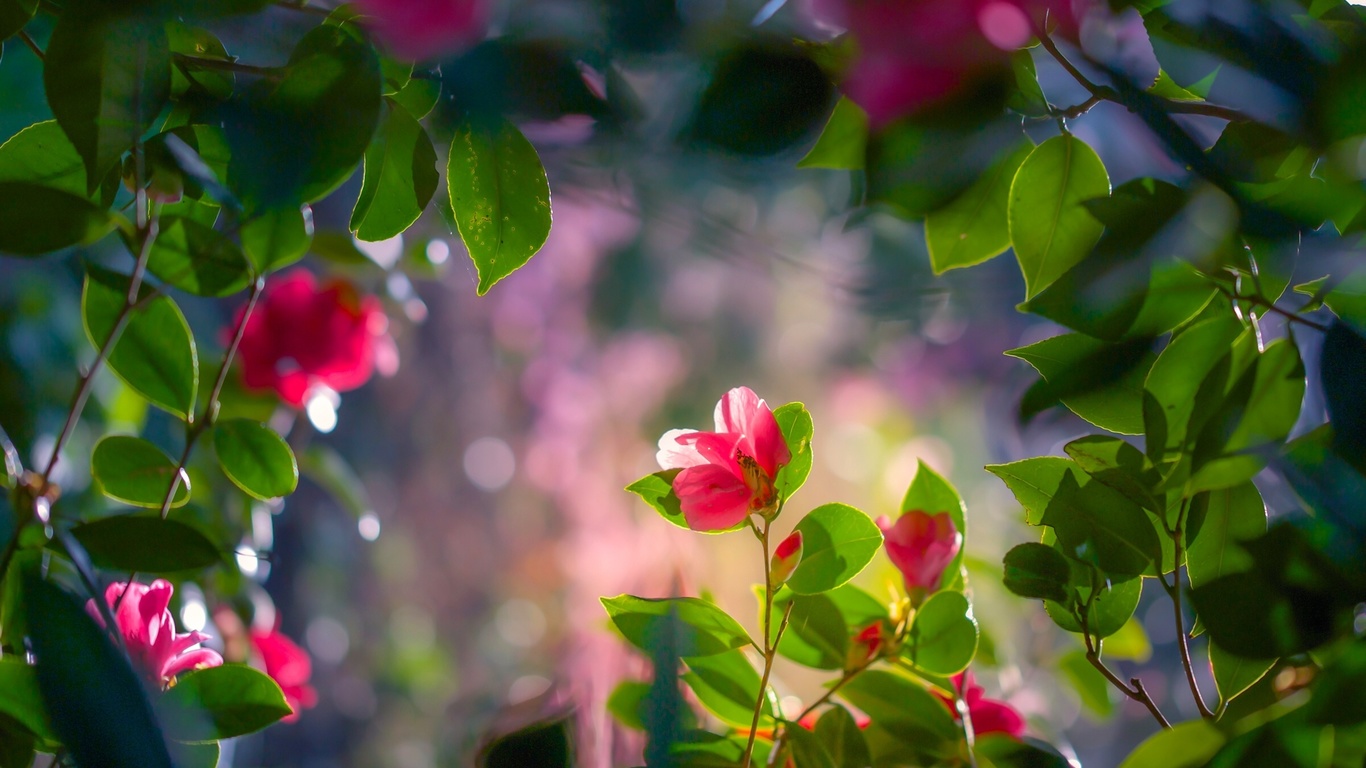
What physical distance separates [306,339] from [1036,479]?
0.56m

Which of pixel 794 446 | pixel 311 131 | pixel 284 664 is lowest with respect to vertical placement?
pixel 284 664

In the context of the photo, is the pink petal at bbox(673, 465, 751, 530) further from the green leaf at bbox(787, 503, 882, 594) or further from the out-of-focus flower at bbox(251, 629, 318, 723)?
the out-of-focus flower at bbox(251, 629, 318, 723)

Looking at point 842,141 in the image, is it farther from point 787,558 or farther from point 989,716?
point 989,716

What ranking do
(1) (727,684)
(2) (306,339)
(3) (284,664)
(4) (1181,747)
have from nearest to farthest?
(4) (1181,747) < (1) (727,684) < (3) (284,664) < (2) (306,339)

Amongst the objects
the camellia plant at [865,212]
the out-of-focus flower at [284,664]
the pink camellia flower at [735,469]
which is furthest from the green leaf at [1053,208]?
the out-of-focus flower at [284,664]

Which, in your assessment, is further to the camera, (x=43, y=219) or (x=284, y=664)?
(x=284, y=664)

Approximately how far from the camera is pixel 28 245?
252 millimetres

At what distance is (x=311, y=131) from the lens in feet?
0.77

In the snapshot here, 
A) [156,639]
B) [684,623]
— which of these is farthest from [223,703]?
[684,623]

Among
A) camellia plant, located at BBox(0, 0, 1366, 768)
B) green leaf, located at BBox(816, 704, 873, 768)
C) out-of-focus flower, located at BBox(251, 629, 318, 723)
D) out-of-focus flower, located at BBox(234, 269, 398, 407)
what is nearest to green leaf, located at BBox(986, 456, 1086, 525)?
camellia plant, located at BBox(0, 0, 1366, 768)

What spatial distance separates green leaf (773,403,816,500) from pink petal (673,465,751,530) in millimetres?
15

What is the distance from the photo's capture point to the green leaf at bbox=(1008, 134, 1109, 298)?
28cm

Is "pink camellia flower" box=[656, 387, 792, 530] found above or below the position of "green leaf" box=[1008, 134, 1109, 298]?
below

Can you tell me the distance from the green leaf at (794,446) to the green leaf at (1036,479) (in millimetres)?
65
